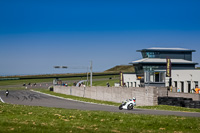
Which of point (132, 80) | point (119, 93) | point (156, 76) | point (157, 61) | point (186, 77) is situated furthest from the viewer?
point (157, 61)

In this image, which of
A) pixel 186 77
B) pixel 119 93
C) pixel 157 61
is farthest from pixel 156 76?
pixel 157 61

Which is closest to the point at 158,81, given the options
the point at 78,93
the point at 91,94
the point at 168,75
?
the point at 168,75

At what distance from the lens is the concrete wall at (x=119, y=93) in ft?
121

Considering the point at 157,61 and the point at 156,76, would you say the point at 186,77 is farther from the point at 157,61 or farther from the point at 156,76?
the point at 157,61

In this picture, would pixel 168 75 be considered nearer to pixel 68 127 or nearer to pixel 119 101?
pixel 119 101

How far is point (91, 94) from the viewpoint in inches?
2299

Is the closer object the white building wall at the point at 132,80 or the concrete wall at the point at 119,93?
the concrete wall at the point at 119,93

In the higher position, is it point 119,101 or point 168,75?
point 168,75

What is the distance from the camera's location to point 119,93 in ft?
154

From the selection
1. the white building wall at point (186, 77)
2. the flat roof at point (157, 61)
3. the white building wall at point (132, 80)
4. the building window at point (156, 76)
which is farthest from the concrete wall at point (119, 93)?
the flat roof at point (157, 61)

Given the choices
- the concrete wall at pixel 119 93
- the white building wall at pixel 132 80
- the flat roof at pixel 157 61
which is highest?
the flat roof at pixel 157 61

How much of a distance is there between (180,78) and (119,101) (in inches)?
727

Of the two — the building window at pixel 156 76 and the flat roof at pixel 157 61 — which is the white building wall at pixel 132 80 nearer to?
the flat roof at pixel 157 61

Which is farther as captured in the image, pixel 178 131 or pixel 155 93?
pixel 155 93
